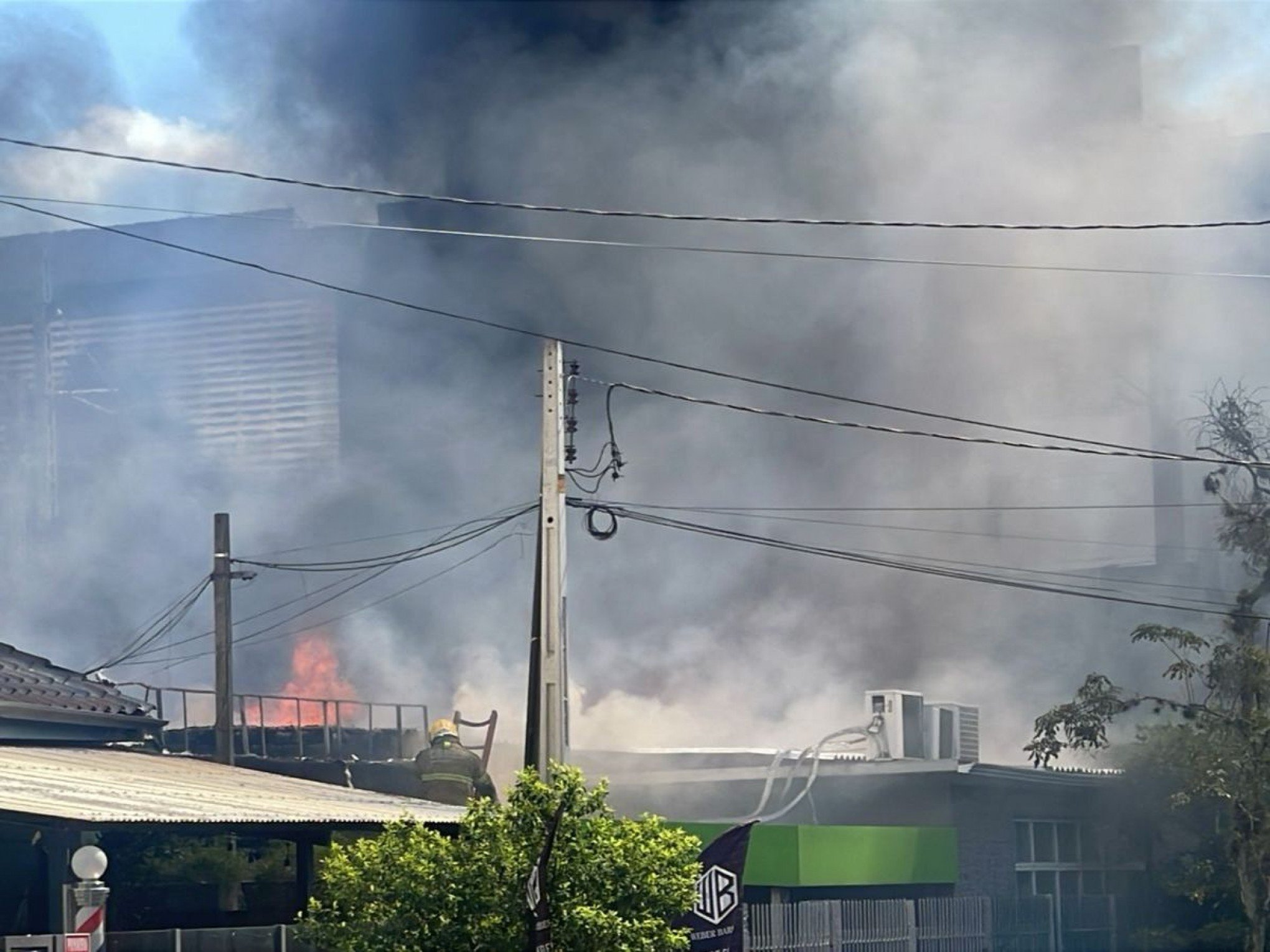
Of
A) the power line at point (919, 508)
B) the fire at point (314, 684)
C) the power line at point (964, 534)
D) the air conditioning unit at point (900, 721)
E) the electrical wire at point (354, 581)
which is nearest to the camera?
the air conditioning unit at point (900, 721)

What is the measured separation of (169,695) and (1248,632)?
24850 mm

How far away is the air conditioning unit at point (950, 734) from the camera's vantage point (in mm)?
26609

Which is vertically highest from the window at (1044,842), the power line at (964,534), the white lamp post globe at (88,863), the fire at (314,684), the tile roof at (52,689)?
the power line at (964,534)

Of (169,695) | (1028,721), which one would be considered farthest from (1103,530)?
(169,695)

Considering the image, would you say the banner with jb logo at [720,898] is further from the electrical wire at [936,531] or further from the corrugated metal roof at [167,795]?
the electrical wire at [936,531]

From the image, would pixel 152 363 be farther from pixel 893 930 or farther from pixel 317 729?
pixel 893 930

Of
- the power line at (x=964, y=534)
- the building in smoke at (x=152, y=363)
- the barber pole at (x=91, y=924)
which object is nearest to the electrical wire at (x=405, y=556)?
the building in smoke at (x=152, y=363)

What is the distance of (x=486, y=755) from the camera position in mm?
27172

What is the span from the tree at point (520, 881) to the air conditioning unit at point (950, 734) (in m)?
13.4

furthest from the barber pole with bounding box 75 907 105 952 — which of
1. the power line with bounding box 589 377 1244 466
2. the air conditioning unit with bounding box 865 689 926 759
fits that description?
the air conditioning unit with bounding box 865 689 926 759

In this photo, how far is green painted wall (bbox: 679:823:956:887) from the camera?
69.9 ft

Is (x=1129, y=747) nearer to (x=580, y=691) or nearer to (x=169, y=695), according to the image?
(x=580, y=691)

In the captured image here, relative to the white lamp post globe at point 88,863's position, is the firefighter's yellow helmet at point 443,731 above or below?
above

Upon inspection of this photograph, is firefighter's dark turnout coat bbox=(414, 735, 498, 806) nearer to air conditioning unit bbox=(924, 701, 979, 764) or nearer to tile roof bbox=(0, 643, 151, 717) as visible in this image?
tile roof bbox=(0, 643, 151, 717)
